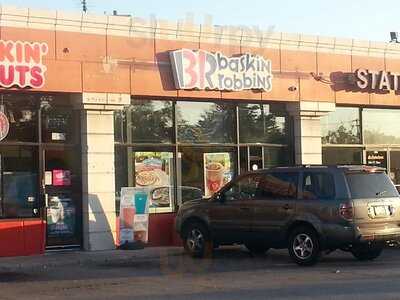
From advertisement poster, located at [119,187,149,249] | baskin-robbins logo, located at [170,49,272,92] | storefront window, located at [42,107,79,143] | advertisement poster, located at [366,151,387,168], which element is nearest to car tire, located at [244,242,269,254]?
advertisement poster, located at [119,187,149,249]

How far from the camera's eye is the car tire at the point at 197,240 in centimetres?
1571

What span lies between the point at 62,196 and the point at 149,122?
2.78 meters

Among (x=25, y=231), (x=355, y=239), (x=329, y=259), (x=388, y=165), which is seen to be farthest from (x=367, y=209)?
(x=388, y=165)

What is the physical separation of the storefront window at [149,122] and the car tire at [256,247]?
3.63m

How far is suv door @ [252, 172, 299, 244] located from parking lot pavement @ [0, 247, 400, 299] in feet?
2.00

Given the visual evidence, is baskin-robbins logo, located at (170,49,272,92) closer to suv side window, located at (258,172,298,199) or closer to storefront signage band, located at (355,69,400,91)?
storefront signage band, located at (355,69,400,91)

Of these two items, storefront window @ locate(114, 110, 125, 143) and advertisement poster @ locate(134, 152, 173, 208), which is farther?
advertisement poster @ locate(134, 152, 173, 208)

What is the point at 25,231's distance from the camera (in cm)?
1602

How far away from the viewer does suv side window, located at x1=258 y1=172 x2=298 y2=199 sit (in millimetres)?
14477

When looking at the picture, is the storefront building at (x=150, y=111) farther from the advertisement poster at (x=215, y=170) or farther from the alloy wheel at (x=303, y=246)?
the alloy wheel at (x=303, y=246)

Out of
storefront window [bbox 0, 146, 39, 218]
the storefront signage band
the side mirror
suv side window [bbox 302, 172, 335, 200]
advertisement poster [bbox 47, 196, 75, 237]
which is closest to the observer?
suv side window [bbox 302, 172, 335, 200]

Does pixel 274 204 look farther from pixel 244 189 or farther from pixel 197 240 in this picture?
pixel 197 240

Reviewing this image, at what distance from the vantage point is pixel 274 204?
1459cm

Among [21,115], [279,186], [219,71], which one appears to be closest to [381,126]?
[219,71]
